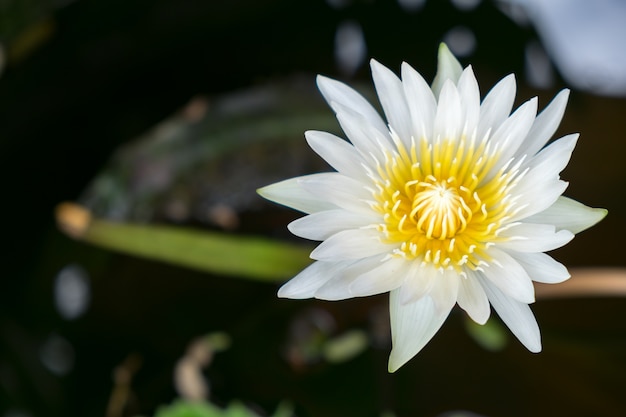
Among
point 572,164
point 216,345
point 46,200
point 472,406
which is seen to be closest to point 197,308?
point 216,345

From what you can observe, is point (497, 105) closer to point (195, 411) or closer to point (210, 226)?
point (195, 411)

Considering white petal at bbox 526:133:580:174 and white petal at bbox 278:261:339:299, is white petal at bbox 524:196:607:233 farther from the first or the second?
white petal at bbox 278:261:339:299

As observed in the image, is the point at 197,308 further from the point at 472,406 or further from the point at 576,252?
the point at 576,252

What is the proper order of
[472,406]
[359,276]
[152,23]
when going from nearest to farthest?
[359,276], [472,406], [152,23]

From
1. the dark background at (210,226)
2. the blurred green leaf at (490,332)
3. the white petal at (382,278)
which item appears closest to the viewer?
the white petal at (382,278)

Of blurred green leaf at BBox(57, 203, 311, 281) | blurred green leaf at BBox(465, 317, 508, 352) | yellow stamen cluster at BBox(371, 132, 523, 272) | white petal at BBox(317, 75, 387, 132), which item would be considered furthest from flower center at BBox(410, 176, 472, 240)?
blurred green leaf at BBox(465, 317, 508, 352)

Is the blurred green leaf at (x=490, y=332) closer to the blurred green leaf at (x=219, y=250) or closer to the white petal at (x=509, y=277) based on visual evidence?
the blurred green leaf at (x=219, y=250)

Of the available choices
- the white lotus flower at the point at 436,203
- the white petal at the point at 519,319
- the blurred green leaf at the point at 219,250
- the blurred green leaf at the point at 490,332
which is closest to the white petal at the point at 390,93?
the white lotus flower at the point at 436,203
